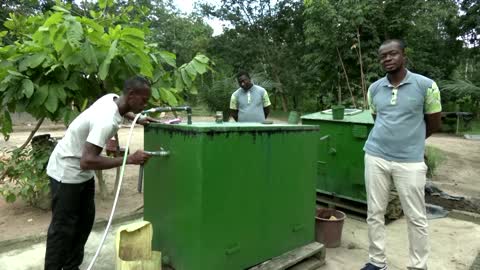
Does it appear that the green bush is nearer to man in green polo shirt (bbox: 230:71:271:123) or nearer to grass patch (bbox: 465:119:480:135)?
man in green polo shirt (bbox: 230:71:271:123)

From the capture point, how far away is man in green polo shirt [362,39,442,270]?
2.71m

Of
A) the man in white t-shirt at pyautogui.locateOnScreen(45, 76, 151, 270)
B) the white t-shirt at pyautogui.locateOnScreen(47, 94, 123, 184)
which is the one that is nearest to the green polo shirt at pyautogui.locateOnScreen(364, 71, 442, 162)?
the man in white t-shirt at pyautogui.locateOnScreen(45, 76, 151, 270)

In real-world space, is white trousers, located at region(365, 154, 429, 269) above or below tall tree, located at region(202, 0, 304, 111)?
below

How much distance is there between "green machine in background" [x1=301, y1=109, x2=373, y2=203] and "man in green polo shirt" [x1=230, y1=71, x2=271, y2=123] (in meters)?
0.63

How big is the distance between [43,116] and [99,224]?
1.19 m

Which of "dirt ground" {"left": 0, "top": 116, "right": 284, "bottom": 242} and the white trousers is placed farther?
"dirt ground" {"left": 0, "top": 116, "right": 284, "bottom": 242}

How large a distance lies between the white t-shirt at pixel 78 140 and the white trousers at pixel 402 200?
1.82m

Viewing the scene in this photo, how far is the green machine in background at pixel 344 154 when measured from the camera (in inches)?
161

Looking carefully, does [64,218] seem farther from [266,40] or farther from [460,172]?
[266,40]

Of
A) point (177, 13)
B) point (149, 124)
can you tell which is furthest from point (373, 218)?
point (177, 13)

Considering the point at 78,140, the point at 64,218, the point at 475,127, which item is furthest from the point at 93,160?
the point at 475,127

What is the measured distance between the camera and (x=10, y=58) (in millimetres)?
3469

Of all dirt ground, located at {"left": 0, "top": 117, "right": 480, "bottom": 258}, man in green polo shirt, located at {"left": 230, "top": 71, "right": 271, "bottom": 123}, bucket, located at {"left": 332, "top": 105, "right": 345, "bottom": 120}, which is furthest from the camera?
man in green polo shirt, located at {"left": 230, "top": 71, "right": 271, "bottom": 123}

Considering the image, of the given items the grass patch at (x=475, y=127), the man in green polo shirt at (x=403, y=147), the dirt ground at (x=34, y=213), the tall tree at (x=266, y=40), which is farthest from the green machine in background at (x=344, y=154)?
the tall tree at (x=266, y=40)
